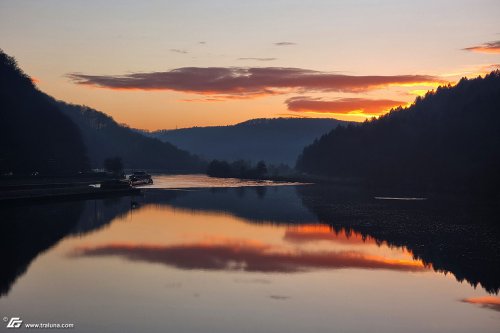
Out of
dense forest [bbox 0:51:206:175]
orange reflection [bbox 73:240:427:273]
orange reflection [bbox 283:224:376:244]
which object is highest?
dense forest [bbox 0:51:206:175]

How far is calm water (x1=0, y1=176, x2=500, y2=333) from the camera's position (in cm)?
2256

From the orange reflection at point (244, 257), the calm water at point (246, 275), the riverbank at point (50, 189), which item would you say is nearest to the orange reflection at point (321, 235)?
the calm water at point (246, 275)

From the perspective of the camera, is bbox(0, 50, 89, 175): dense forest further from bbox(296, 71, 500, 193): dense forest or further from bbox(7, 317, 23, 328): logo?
bbox(7, 317, 23, 328): logo

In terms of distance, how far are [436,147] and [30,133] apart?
80.1 meters

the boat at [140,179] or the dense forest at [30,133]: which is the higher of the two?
the dense forest at [30,133]

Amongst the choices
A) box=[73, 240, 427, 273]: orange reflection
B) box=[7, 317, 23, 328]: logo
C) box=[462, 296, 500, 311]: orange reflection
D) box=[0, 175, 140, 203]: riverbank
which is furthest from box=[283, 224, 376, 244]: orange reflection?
box=[0, 175, 140, 203]: riverbank

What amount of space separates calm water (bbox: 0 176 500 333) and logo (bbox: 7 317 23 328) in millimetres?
340

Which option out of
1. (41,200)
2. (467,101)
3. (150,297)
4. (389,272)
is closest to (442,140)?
(467,101)

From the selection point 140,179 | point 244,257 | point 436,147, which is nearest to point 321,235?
point 244,257

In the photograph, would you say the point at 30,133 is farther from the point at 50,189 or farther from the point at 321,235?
the point at 321,235

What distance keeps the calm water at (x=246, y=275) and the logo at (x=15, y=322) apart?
340 mm

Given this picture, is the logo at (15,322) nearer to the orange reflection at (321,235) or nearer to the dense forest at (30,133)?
the orange reflection at (321,235)

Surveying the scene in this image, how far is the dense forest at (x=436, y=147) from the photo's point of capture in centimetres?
11125

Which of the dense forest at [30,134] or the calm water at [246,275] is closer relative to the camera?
the calm water at [246,275]
